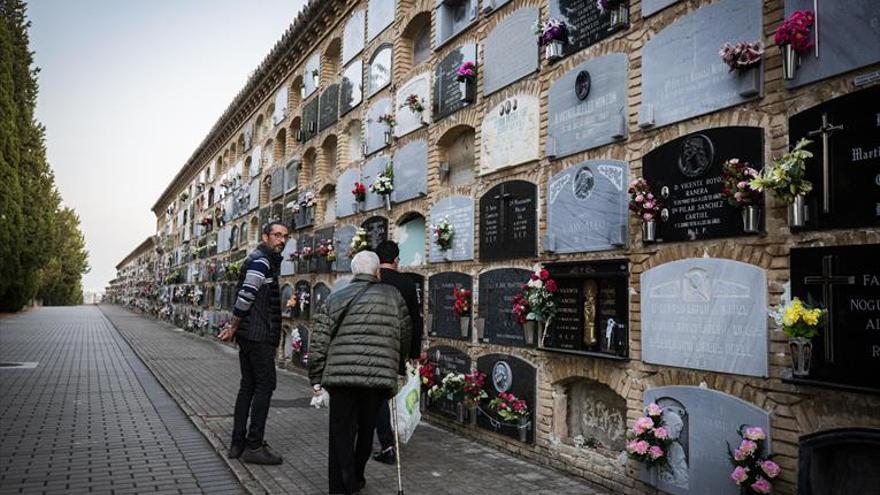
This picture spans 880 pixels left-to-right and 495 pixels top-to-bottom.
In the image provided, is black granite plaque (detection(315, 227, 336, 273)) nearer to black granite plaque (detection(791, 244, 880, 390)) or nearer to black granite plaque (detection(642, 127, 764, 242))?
black granite plaque (detection(642, 127, 764, 242))

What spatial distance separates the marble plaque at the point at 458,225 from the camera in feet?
25.0

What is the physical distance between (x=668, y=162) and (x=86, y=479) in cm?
527

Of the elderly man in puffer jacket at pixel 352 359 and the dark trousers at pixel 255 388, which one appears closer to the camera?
the elderly man in puffer jacket at pixel 352 359

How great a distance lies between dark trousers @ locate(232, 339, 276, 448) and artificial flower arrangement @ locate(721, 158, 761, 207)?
3990 mm

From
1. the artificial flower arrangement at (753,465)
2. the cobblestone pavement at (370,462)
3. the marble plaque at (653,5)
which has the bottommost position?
the cobblestone pavement at (370,462)

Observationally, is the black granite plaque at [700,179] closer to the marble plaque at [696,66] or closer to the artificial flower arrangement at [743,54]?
the marble plaque at [696,66]

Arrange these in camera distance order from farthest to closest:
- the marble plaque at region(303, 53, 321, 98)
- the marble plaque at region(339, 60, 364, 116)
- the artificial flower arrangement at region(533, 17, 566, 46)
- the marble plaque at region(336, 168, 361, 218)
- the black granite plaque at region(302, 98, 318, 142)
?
the marble plaque at region(303, 53, 321, 98) < the black granite plaque at region(302, 98, 318, 142) < the marble plaque at region(339, 60, 364, 116) < the marble plaque at region(336, 168, 361, 218) < the artificial flower arrangement at region(533, 17, 566, 46)

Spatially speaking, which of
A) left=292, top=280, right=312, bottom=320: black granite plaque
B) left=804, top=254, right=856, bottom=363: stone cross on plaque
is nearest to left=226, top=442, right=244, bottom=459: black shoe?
left=804, top=254, right=856, bottom=363: stone cross on plaque

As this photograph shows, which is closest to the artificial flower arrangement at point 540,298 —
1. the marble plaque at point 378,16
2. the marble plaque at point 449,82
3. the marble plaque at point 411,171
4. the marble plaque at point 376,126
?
the marble plaque at point 449,82

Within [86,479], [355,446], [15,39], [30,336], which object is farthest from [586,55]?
[15,39]

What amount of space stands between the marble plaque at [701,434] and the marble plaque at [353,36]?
9.03 m

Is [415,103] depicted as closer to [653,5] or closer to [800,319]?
[653,5]

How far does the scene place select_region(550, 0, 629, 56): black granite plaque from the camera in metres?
5.74

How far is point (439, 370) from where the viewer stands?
7.93m
